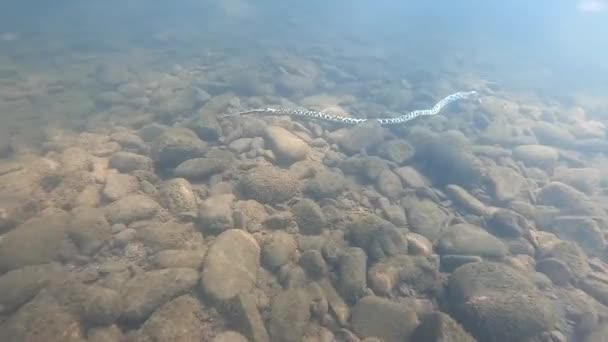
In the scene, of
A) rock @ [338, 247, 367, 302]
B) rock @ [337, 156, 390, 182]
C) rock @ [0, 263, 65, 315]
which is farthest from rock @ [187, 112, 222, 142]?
rock @ [338, 247, 367, 302]

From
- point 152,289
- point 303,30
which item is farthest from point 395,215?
point 303,30

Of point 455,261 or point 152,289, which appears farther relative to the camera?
point 455,261

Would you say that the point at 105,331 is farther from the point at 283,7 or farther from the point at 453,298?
the point at 283,7

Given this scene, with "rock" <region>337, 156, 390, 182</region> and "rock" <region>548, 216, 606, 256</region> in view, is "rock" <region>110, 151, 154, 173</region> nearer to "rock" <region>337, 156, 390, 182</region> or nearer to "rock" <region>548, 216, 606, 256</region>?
"rock" <region>337, 156, 390, 182</region>

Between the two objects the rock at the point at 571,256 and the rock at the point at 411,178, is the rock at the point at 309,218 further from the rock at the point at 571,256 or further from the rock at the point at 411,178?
the rock at the point at 571,256

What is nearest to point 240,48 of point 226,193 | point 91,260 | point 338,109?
point 338,109

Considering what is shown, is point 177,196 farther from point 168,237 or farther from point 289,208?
point 289,208

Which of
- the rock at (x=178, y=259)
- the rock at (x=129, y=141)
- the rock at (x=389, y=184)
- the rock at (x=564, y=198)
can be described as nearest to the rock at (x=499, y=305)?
the rock at (x=389, y=184)
